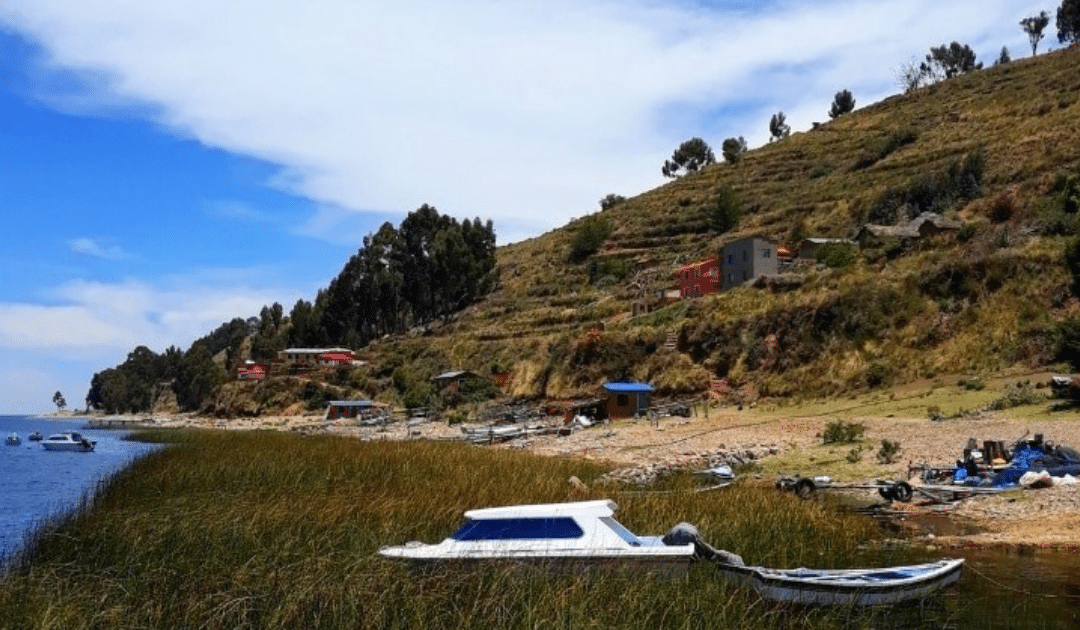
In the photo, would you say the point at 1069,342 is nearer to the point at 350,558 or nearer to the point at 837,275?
the point at 837,275

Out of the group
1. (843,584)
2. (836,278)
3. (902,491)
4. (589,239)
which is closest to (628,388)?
(836,278)

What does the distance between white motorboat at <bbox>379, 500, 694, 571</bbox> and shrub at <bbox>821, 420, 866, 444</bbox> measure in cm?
1784

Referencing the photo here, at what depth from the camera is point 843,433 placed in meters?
28.9

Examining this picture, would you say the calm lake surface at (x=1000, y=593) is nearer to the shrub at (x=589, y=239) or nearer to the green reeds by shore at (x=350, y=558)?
the green reeds by shore at (x=350, y=558)

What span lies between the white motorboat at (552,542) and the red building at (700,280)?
215ft

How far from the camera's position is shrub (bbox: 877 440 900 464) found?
24.9m

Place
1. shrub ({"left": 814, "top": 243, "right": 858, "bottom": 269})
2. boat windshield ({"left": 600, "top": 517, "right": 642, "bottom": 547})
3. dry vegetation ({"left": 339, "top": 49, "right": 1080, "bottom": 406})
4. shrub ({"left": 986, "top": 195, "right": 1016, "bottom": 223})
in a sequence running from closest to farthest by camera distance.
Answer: boat windshield ({"left": 600, "top": 517, "right": 642, "bottom": 547}), dry vegetation ({"left": 339, "top": 49, "right": 1080, "bottom": 406}), shrub ({"left": 986, "top": 195, "right": 1016, "bottom": 223}), shrub ({"left": 814, "top": 243, "right": 858, "bottom": 269})

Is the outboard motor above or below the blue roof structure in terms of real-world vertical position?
below

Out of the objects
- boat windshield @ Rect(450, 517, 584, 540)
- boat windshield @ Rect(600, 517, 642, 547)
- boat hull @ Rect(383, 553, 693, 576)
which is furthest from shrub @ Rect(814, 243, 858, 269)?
boat hull @ Rect(383, 553, 693, 576)

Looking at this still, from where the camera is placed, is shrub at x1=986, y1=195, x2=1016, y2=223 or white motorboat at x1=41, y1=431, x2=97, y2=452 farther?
white motorboat at x1=41, y1=431, x2=97, y2=452

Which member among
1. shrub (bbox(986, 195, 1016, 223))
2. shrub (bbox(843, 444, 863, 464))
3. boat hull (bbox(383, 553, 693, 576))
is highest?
shrub (bbox(986, 195, 1016, 223))

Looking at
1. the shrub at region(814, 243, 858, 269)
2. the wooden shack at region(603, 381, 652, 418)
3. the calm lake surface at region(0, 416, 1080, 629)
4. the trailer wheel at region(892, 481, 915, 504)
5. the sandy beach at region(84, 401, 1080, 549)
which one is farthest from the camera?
the shrub at region(814, 243, 858, 269)

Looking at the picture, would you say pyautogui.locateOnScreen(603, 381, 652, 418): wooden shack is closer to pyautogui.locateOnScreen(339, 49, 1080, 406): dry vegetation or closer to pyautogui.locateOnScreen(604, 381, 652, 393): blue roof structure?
pyautogui.locateOnScreen(604, 381, 652, 393): blue roof structure

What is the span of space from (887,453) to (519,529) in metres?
15.6
